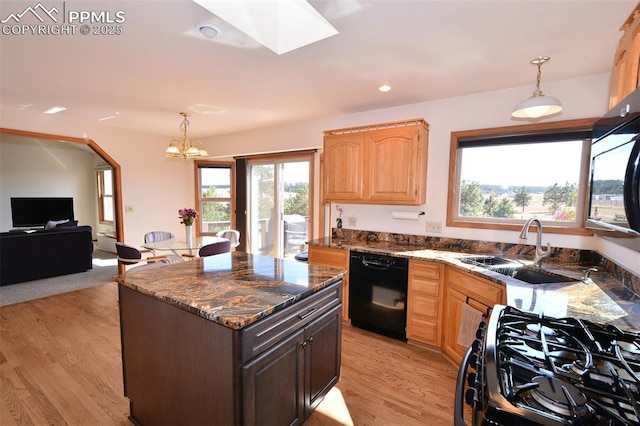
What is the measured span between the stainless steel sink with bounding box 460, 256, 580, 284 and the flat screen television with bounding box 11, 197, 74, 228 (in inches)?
323

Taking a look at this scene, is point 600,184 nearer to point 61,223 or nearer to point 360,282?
point 360,282

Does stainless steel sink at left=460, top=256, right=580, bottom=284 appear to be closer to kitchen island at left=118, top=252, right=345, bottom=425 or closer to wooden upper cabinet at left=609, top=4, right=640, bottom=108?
wooden upper cabinet at left=609, top=4, right=640, bottom=108

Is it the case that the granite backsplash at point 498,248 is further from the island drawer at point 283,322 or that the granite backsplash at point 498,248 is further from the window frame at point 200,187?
the window frame at point 200,187

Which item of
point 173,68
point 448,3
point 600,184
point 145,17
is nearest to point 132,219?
point 173,68

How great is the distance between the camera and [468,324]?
7.54 ft

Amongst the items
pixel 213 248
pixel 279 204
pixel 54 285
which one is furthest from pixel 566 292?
pixel 54 285

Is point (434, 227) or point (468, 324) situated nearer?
point (468, 324)

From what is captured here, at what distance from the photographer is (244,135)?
4.89 metres

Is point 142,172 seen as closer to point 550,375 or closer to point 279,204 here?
point 279,204

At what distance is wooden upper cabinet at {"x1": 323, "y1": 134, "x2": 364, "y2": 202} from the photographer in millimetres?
3289

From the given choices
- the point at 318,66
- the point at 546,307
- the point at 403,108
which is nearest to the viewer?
the point at 546,307

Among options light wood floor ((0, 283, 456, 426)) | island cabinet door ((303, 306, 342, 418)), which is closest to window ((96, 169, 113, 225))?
light wood floor ((0, 283, 456, 426))

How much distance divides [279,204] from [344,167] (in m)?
1.80

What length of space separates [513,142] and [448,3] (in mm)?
1832
